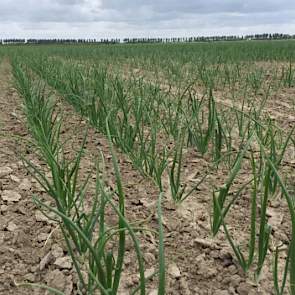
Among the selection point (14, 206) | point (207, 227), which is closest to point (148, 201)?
point (207, 227)

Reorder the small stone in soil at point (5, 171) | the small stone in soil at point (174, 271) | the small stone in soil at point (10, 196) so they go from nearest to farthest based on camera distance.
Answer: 1. the small stone in soil at point (174, 271)
2. the small stone in soil at point (10, 196)
3. the small stone in soil at point (5, 171)

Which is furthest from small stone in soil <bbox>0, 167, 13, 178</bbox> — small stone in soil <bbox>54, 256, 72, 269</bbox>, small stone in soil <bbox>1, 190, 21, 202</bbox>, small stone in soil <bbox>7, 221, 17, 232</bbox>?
small stone in soil <bbox>54, 256, 72, 269</bbox>

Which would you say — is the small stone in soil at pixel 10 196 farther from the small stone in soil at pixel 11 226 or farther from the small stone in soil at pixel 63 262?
the small stone in soil at pixel 63 262

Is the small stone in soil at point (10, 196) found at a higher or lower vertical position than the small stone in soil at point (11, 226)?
higher

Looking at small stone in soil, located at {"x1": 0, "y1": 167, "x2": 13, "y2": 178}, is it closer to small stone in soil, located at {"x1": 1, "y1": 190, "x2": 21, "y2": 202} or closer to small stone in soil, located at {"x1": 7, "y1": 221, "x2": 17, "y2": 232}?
small stone in soil, located at {"x1": 1, "y1": 190, "x2": 21, "y2": 202}

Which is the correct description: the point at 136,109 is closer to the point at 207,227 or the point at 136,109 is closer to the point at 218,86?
the point at 207,227

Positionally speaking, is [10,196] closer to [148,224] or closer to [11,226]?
[11,226]

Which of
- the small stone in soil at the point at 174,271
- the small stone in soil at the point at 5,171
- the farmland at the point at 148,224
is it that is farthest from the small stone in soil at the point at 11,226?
the small stone in soil at the point at 174,271

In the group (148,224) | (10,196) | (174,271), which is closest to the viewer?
(174,271)

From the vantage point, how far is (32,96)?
118 inches

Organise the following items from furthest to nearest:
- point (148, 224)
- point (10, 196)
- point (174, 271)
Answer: point (10, 196) < point (148, 224) < point (174, 271)

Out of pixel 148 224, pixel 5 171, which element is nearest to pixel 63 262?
pixel 148 224

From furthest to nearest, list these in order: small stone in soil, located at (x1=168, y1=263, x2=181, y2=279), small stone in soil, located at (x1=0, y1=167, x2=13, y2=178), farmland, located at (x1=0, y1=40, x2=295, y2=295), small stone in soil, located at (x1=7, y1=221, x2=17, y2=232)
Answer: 1. small stone in soil, located at (x1=0, y1=167, x2=13, y2=178)
2. small stone in soil, located at (x1=7, y1=221, x2=17, y2=232)
3. small stone in soil, located at (x1=168, y1=263, x2=181, y2=279)
4. farmland, located at (x1=0, y1=40, x2=295, y2=295)

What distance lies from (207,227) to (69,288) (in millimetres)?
620
